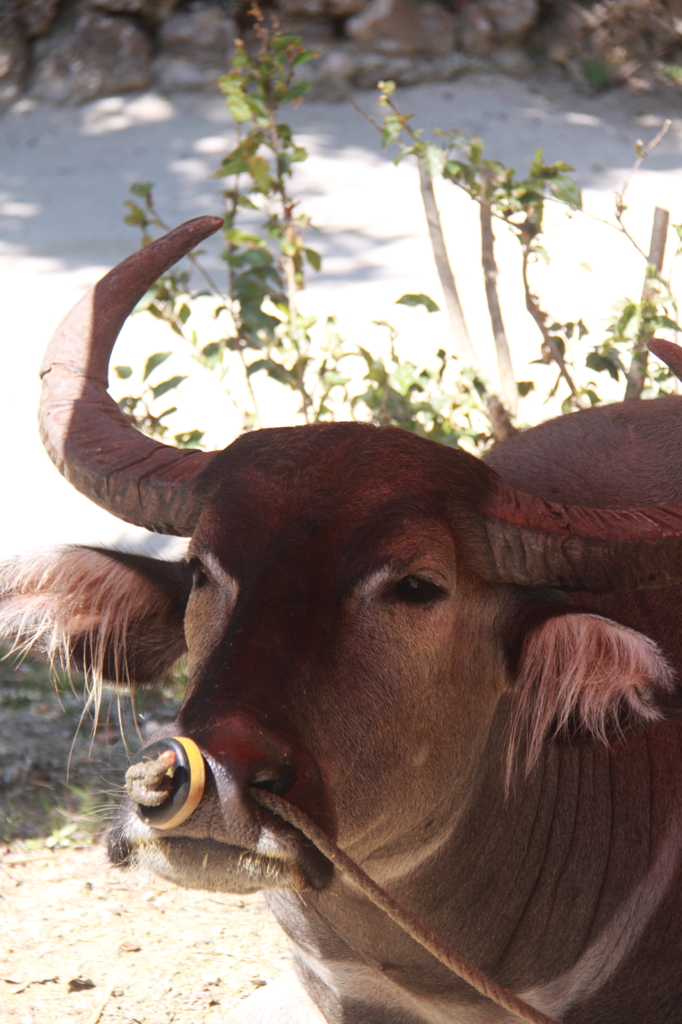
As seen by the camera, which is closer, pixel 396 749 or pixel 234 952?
pixel 396 749

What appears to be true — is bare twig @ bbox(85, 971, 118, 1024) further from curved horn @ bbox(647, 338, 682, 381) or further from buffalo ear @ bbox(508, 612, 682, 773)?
curved horn @ bbox(647, 338, 682, 381)

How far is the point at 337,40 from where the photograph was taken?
13805mm

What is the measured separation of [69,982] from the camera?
3021 millimetres

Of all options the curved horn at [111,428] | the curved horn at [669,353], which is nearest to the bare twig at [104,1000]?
the curved horn at [111,428]

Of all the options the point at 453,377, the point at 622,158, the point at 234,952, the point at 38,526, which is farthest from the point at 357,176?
the point at 234,952

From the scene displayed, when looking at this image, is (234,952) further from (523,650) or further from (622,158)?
(622,158)

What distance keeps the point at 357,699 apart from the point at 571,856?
85 cm

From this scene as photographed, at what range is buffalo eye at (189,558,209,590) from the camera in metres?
2.07

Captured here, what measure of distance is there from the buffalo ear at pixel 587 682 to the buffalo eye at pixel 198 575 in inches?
25.7

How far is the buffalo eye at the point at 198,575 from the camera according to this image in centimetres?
207

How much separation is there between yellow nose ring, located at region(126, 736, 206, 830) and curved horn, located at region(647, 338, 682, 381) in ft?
4.49

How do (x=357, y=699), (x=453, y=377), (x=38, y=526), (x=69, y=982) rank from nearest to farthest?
(x=357, y=699), (x=69, y=982), (x=38, y=526), (x=453, y=377)

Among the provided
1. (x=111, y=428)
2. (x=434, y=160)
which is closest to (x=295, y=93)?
(x=434, y=160)

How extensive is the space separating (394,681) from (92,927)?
1839 mm
